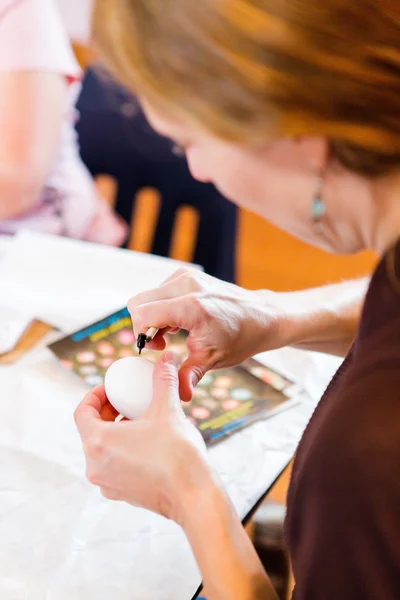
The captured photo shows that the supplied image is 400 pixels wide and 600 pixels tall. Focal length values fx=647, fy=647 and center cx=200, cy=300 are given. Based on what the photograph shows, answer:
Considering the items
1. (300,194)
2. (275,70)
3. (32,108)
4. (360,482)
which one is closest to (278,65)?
(275,70)

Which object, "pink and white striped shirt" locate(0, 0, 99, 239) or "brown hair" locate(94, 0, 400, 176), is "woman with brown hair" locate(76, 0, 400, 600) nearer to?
"brown hair" locate(94, 0, 400, 176)

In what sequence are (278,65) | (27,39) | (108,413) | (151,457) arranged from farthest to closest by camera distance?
(27,39), (108,413), (151,457), (278,65)

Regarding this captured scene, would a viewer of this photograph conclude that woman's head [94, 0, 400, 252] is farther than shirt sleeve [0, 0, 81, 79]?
No

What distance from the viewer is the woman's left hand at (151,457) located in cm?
56

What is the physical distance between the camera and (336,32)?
416 millimetres

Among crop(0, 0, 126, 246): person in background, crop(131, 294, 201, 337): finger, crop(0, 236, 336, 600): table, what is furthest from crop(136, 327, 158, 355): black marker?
crop(0, 0, 126, 246): person in background

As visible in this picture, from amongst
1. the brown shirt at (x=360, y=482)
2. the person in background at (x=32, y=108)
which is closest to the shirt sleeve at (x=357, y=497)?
the brown shirt at (x=360, y=482)

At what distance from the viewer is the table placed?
58 cm

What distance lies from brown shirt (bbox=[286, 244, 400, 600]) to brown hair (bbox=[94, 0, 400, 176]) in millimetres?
116

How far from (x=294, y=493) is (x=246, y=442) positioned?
0.21 m

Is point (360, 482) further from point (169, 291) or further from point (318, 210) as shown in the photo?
point (169, 291)

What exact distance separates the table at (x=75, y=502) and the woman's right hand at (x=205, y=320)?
0.09 metres

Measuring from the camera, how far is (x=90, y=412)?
63 cm

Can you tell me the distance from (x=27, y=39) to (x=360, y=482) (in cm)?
86
